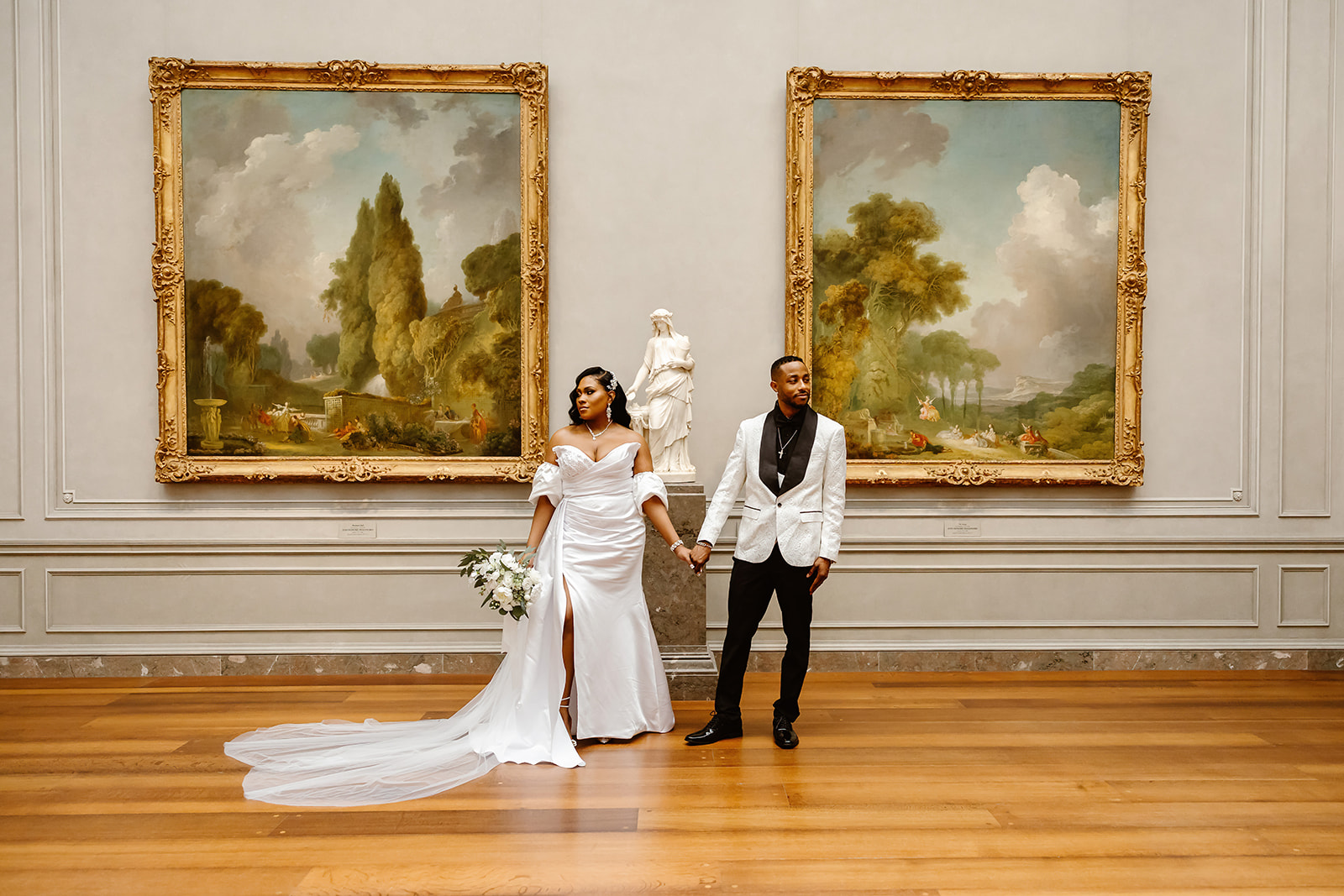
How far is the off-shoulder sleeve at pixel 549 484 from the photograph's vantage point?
5.10 metres

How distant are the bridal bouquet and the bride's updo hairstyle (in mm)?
929

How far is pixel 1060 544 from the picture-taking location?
658 centimetres

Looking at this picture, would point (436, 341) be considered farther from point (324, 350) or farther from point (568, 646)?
point (568, 646)

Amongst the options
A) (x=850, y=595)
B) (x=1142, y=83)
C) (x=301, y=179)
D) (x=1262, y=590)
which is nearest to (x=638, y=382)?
(x=850, y=595)

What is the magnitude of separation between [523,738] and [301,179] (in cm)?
434

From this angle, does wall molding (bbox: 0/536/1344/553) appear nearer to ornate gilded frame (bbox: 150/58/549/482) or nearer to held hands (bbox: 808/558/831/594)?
ornate gilded frame (bbox: 150/58/549/482)

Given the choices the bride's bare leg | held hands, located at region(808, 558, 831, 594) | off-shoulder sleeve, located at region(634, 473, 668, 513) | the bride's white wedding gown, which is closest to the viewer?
the bride's white wedding gown

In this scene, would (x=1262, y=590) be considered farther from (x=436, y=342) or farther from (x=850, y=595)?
(x=436, y=342)

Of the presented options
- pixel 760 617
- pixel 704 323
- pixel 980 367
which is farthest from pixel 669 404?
pixel 980 367

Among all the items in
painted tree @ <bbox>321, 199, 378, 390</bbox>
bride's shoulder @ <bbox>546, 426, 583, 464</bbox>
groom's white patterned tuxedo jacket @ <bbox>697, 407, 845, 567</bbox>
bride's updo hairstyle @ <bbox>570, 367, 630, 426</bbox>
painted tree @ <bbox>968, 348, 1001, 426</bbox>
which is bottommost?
groom's white patterned tuxedo jacket @ <bbox>697, 407, 845, 567</bbox>

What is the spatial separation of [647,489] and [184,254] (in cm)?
396

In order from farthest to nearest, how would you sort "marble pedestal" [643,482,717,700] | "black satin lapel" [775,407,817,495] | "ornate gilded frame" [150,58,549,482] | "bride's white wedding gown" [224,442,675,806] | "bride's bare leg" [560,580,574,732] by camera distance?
1. "ornate gilded frame" [150,58,549,482]
2. "marble pedestal" [643,482,717,700]
3. "bride's bare leg" [560,580,574,732]
4. "black satin lapel" [775,407,817,495]
5. "bride's white wedding gown" [224,442,675,806]

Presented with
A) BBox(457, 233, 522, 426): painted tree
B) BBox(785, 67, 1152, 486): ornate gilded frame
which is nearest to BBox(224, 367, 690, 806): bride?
BBox(457, 233, 522, 426): painted tree

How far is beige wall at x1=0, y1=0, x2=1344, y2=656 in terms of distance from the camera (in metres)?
6.38
